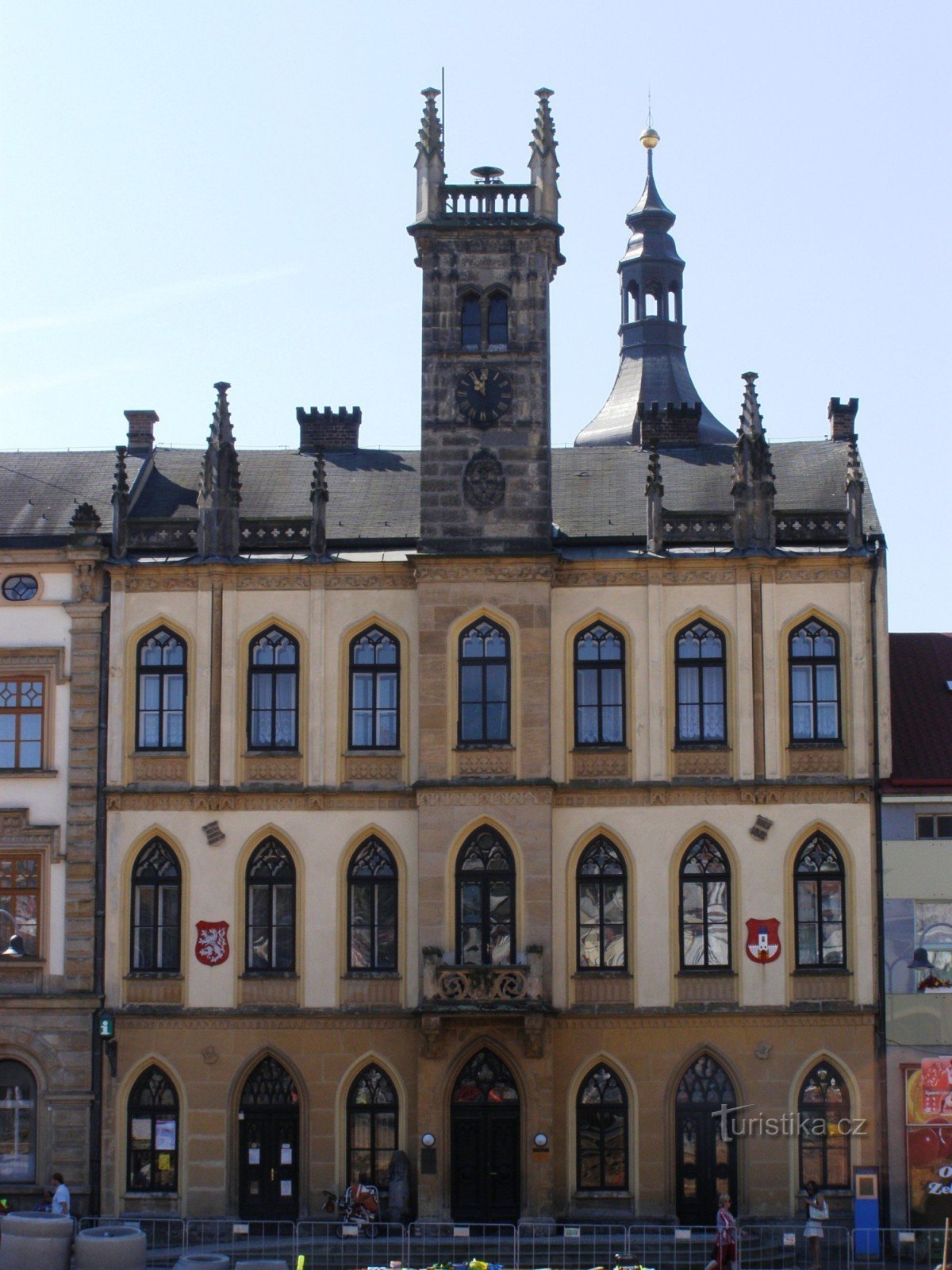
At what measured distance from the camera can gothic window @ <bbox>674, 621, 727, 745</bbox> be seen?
4628 centimetres

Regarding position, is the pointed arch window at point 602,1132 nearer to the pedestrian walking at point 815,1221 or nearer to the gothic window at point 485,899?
the gothic window at point 485,899

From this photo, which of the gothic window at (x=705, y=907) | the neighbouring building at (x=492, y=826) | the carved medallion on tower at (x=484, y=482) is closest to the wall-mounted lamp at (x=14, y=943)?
the neighbouring building at (x=492, y=826)

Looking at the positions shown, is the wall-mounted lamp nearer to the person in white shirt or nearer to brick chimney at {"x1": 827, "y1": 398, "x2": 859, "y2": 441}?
the person in white shirt

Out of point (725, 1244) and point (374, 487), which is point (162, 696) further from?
point (725, 1244)

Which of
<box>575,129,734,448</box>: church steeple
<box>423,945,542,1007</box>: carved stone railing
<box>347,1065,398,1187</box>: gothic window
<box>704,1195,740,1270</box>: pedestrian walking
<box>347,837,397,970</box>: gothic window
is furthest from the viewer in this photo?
<box>575,129,734,448</box>: church steeple

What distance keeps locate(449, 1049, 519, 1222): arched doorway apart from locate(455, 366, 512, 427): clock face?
13001mm

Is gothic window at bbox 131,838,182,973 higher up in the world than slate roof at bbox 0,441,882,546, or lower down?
lower down

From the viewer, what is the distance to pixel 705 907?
151ft

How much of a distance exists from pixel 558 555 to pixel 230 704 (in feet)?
24.4

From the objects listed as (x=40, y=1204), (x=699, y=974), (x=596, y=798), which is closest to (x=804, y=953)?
(x=699, y=974)

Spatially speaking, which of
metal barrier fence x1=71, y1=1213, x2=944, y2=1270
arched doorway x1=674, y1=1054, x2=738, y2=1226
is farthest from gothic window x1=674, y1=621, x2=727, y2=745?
metal barrier fence x1=71, y1=1213, x2=944, y2=1270

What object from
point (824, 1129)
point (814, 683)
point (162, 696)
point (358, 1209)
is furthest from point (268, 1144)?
point (814, 683)

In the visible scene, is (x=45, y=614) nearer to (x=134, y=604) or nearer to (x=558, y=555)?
(x=134, y=604)

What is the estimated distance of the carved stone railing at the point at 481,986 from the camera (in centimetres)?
4459
